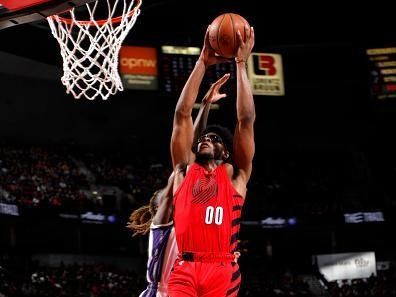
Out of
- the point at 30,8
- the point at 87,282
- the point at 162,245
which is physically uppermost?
the point at 30,8

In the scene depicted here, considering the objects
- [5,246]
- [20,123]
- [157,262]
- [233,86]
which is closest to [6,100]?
[20,123]

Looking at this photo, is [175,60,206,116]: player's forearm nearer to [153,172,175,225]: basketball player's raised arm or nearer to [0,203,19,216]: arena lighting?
[153,172,175,225]: basketball player's raised arm

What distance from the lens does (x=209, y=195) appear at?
3.52 meters

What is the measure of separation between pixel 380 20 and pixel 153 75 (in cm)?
710

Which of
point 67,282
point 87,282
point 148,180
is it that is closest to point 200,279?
point 67,282

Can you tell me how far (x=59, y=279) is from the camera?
13609 millimetres

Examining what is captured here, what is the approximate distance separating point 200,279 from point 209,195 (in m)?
0.42

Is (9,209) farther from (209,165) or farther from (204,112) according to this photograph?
(209,165)

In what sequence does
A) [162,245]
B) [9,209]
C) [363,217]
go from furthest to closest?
[363,217], [9,209], [162,245]

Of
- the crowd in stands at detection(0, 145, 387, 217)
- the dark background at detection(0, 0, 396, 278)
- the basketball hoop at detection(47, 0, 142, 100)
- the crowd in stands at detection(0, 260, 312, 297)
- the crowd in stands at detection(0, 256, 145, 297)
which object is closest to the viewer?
the basketball hoop at detection(47, 0, 142, 100)

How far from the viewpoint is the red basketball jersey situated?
3469mm

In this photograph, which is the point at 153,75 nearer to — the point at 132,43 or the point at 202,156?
the point at 132,43

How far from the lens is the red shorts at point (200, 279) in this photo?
337cm

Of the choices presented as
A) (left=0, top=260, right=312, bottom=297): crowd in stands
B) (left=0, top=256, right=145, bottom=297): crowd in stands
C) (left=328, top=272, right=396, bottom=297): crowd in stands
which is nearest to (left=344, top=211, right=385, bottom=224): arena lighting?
(left=328, top=272, right=396, bottom=297): crowd in stands
